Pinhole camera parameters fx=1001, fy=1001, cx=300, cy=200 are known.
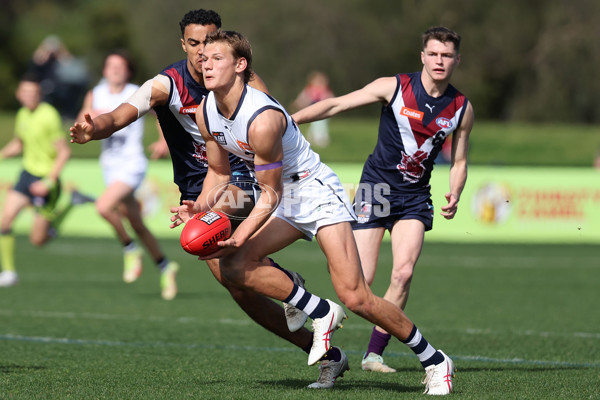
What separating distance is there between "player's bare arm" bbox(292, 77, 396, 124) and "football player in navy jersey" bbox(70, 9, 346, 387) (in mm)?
391

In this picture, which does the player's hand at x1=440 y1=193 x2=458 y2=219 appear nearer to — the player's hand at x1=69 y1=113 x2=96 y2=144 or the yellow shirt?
the player's hand at x1=69 y1=113 x2=96 y2=144

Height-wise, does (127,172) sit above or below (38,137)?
below

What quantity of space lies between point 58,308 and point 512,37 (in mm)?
31805

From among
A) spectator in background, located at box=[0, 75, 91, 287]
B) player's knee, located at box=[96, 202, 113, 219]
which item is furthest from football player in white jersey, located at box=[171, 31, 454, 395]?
spectator in background, located at box=[0, 75, 91, 287]

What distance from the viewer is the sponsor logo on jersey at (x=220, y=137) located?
18.7 feet

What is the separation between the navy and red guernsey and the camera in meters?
7.00

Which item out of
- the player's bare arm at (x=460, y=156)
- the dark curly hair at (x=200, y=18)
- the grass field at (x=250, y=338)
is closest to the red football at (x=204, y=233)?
the grass field at (x=250, y=338)

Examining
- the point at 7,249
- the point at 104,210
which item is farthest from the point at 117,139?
the point at 7,249

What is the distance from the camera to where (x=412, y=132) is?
23.2 feet

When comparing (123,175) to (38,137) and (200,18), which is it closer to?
(38,137)

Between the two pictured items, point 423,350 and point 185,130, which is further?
point 185,130

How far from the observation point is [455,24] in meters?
39.2

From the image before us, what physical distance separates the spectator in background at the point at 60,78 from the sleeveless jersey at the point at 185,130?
29.0 m

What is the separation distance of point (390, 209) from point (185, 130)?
156 cm
